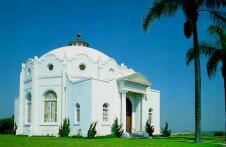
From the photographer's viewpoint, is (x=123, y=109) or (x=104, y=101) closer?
(x=104, y=101)

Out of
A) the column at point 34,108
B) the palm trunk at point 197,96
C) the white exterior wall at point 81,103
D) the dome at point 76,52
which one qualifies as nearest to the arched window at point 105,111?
the white exterior wall at point 81,103

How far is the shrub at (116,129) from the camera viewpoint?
32972 millimetres

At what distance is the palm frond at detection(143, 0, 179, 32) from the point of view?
23.1m

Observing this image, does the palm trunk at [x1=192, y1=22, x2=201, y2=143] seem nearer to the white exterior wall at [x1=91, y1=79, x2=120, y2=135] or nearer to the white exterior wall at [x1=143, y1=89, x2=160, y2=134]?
the white exterior wall at [x1=91, y1=79, x2=120, y2=135]

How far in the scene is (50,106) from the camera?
35.2 meters

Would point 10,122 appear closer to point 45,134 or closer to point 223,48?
point 45,134

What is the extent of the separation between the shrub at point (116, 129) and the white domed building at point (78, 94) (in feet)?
1.25

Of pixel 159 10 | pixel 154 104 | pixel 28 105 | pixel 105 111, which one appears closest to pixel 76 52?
pixel 28 105

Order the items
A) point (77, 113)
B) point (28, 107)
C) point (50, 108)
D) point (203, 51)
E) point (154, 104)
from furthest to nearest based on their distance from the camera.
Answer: point (154, 104) → point (28, 107) → point (50, 108) → point (77, 113) → point (203, 51)

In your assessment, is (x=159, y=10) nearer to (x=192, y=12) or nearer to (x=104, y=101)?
(x=192, y=12)

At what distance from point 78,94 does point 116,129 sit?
4.61 metres

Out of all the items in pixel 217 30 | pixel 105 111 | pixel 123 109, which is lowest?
pixel 105 111

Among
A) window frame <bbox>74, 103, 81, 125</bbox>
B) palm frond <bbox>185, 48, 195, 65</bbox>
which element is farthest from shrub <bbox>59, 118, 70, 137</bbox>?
palm frond <bbox>185, 48, 195, 65</bbox>

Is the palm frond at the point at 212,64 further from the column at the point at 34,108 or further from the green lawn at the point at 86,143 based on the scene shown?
the column at the point at 34,108
